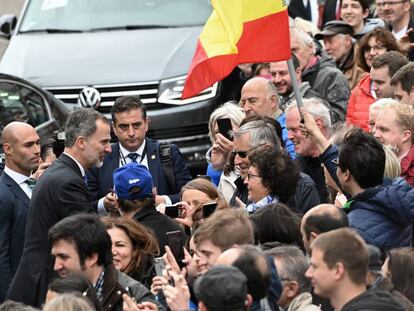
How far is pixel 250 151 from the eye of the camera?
1045cm

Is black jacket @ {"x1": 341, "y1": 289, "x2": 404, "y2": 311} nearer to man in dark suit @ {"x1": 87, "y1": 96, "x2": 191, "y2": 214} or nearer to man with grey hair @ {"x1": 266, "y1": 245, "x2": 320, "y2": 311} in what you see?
man with grey hair @ {"x1": 266, "y1": 245, "x2": 320, "y2": 311}

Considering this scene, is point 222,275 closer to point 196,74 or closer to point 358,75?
point 196,74

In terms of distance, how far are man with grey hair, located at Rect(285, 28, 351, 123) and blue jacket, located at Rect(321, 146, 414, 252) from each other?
4.71m

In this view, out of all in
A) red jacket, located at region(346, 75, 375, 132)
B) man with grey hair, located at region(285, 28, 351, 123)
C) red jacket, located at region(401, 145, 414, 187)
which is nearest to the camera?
red jacket, located at region(401, 145, 414, 187)

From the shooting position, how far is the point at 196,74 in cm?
1137

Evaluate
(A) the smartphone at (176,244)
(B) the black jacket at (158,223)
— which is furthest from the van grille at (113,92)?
(A) the smartphone at (176,244)

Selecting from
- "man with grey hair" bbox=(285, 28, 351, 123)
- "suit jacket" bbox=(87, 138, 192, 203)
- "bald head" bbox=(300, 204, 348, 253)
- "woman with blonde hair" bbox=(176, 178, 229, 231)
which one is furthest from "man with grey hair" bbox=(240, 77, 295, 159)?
"bald head" bbox=(300, 204, 348, 253)

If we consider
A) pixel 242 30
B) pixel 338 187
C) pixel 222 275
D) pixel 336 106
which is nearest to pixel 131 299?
pixel 222 275

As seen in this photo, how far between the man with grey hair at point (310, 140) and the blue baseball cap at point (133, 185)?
1.82m

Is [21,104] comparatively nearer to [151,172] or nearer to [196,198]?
[151,172]

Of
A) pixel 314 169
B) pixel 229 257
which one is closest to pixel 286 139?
pixel 314 169

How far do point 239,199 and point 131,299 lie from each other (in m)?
2.70

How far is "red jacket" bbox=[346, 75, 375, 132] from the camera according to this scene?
12.9 m

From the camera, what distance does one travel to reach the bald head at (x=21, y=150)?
11.4 meters
